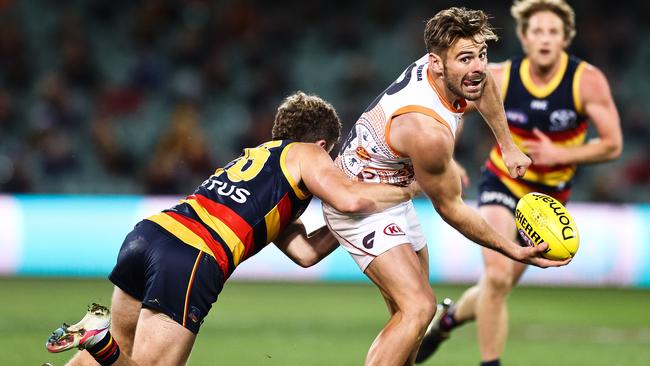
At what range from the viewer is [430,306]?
5203mm

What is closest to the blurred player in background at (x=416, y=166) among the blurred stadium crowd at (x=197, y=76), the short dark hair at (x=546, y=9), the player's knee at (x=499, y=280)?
the player's knee at (x=499, y=280)

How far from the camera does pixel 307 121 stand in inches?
221

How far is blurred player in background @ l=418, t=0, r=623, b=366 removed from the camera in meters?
7.19

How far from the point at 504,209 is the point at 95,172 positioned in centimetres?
889

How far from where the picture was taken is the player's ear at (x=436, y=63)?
5.19 meters

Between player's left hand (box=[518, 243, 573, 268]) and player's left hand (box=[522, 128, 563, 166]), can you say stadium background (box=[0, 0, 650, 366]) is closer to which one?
player's left hand (box=[522, 128, 563, 166])

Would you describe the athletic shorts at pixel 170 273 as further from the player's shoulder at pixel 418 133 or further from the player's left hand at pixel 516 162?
the player's left hand at pixel 516 162

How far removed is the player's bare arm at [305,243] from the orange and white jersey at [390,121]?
448 mm

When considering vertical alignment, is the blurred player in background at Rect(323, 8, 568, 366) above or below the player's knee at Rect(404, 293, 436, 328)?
above

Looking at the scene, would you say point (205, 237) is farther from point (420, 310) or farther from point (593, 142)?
point (593, 142)

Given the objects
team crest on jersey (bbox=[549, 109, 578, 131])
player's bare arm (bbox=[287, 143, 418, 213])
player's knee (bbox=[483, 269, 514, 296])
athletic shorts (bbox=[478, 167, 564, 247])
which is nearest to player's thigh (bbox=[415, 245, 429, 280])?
player's bare arm (bbox=[287, 143, 418, 213])

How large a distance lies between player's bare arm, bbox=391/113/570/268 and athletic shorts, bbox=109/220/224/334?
1146mm

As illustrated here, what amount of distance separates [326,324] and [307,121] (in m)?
4.12

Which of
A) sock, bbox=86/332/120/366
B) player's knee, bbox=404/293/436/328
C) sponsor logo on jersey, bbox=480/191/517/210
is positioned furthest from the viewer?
sponsor logo on jersey, bbox=480/191/517/210
